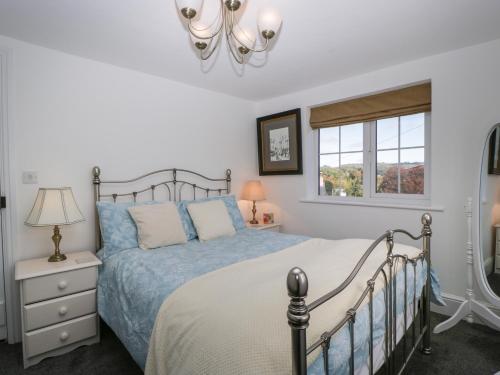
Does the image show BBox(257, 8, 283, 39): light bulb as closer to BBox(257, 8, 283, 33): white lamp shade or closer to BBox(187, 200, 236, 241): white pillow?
BBox(257, 8, 283, 33): white lamp shade

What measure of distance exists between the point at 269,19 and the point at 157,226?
1.70m

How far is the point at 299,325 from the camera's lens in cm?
77

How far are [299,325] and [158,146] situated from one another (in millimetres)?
2573

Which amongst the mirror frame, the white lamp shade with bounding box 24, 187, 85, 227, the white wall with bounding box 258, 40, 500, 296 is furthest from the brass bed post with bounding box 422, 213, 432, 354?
the white lamp shade with bounding box 24, 187, 85, 227

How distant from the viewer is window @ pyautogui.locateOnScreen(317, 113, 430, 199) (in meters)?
2.79

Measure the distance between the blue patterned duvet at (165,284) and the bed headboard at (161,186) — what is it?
72 cm

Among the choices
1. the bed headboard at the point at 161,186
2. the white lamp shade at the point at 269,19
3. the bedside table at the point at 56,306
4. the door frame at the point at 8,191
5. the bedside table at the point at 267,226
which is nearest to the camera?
the white lamp shade at the point at 269,19

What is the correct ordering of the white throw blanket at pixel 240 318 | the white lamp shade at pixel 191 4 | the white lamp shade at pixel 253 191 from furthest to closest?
the white lamp shade at pixel 253 191
the white lamp shade at pixel 191 4
the white throw blanket at pixel 240 318

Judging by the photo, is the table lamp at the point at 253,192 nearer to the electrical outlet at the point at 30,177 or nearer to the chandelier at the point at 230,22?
the chandelier at the point at 230,22

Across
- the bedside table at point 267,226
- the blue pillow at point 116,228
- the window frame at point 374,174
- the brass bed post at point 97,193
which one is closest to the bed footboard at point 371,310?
the window frame at point 374,174

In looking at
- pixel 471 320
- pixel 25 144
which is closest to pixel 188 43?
pixel 25 144

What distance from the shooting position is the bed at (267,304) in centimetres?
95

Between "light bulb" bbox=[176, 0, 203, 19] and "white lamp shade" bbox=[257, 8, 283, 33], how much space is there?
1.09 ft

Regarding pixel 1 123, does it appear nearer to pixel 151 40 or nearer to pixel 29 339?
pixel 151 40
